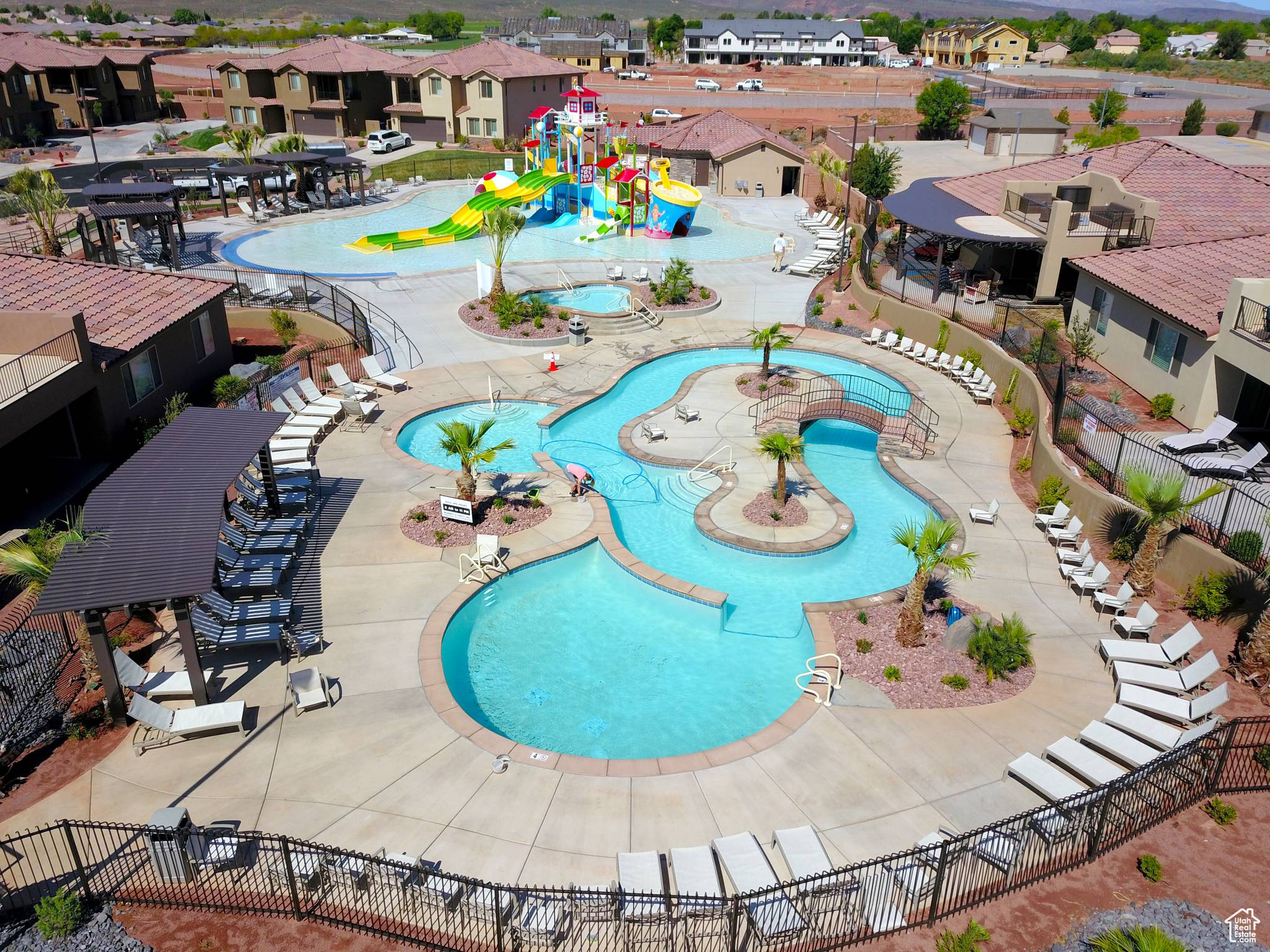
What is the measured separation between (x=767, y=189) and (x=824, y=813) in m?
48.8

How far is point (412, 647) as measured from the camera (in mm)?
16969

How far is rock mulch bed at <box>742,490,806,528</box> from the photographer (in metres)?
21.7

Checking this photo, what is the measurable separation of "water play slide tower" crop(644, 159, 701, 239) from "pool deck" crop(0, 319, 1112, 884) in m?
32.0

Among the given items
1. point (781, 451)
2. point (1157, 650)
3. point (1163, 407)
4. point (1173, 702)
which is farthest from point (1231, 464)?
point (781, 451)

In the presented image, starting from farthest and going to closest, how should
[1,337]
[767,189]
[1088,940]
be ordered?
[767,189] → [1,337] → [1088,940]

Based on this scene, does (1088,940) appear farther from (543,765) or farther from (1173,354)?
(1173,354)

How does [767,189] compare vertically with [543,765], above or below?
above

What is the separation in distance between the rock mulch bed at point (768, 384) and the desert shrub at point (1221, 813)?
55.7 feet

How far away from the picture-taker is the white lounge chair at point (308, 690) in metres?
15.2

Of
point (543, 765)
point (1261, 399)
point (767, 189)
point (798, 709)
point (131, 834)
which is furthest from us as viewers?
point (767, 189)

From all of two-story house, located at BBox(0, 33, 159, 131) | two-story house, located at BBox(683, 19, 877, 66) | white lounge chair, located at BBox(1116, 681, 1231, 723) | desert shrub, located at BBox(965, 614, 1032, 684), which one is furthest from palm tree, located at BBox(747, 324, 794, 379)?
two-story house, located at BBox(683, 19, 877, 66)

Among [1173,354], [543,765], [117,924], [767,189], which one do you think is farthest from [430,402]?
[767,189]

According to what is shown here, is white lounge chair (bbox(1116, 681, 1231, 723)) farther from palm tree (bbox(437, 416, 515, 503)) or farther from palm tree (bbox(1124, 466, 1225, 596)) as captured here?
palm tree (bbox(437, 416, 515, 503))

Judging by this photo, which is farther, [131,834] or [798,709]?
[798,709]
